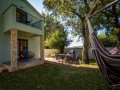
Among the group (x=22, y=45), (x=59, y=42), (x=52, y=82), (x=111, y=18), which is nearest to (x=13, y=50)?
(x=22, y=45)

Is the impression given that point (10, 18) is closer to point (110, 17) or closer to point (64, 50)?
point (64, 50)

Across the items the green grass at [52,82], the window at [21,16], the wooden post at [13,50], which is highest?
the window at [21,16]

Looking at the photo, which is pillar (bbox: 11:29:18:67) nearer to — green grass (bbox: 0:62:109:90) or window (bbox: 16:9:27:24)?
green grass (bbox: 0:62:109:90)

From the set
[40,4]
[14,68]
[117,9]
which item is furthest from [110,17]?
[14,68]

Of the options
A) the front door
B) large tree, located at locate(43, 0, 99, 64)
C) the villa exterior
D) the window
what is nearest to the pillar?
the villa exterior

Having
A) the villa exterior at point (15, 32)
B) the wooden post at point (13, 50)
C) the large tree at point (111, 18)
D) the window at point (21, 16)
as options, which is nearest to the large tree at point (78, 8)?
the large tree at point (111, 18)

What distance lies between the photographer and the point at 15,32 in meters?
4.72

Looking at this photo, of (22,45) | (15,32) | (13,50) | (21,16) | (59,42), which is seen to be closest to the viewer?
(13,50)

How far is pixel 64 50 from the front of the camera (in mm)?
12477

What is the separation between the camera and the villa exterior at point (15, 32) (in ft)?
15.2

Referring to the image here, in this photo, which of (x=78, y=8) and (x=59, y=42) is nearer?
(x=78, y=8)

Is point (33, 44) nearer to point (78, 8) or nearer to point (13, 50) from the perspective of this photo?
point (13, 50)

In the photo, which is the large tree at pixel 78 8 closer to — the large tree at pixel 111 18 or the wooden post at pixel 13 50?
the large tree at pixel 111 18

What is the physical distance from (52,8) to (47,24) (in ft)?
46.0
